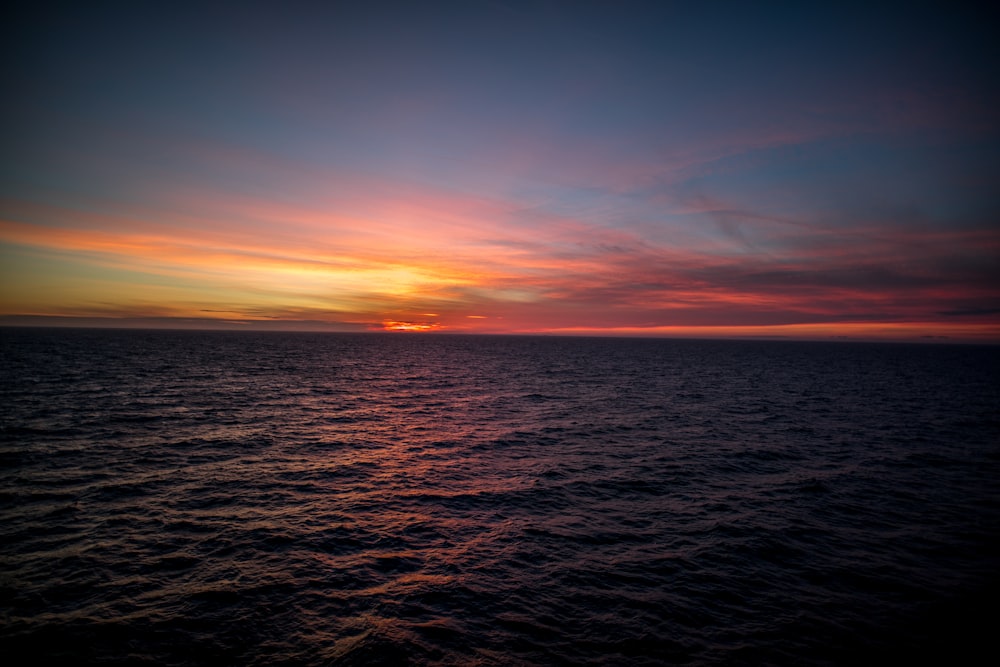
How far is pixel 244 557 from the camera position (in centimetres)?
1762

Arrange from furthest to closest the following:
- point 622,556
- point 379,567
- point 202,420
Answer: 1. point 202,420
2. point 622,556
3. point 379,567

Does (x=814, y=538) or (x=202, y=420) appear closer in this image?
(x=814, y=538)

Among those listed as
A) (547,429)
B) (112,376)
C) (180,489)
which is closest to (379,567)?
(180,489)

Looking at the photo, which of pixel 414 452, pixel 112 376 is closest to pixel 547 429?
pixel 414 452

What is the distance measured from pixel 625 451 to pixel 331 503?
21135 mm

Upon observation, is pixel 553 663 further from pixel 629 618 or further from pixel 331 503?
pixel 331 503

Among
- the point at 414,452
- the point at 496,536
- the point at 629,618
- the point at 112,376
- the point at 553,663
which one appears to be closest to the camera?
the point at 553,663

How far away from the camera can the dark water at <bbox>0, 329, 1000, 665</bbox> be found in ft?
44.1

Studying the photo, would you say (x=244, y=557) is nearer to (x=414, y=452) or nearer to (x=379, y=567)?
(x=379, y=567)

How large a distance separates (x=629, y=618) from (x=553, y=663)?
333 centimetres

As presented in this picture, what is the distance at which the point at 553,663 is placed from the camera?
41.1ft

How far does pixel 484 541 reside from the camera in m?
19.6

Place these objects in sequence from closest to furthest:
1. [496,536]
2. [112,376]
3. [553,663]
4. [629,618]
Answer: [553,663] → [629,618] → [496,536] → [112,376]

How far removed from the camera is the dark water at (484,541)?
13.4 m
